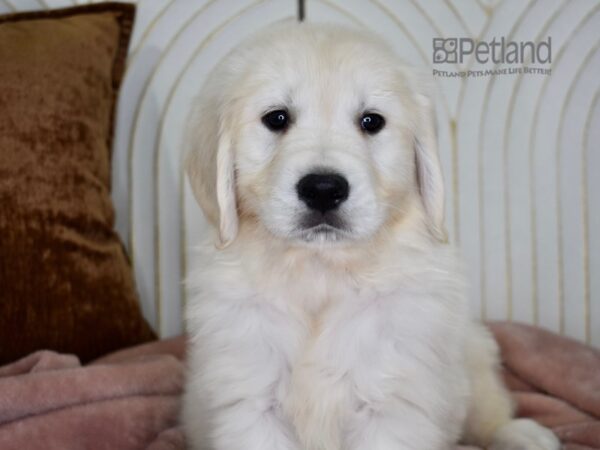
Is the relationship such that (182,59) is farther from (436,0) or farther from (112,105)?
(436,0)

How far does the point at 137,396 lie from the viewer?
222 cm

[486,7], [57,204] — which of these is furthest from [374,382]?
[486,7]

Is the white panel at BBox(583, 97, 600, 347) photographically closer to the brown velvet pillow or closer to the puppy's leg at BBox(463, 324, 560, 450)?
the puppy's leg at BBox(463, 324, 560, 450)

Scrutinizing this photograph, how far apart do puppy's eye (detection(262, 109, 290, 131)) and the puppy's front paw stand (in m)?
1.00

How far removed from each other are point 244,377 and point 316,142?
1.74 ft

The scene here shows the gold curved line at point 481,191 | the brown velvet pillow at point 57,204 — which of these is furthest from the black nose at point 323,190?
the gold curved line at point 481,191

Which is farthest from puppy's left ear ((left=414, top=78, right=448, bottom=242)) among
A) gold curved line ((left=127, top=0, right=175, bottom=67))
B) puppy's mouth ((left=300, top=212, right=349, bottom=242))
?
gold curved line ((left=127, top=0, right=175, bottom=67))

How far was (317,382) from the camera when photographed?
1.74m

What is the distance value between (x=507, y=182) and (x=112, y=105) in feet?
4.88

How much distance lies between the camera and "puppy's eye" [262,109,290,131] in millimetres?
1799

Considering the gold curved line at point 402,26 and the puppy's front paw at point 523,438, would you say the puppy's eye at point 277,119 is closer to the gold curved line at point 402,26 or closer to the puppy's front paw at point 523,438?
the puppy's front paw at point 523,438

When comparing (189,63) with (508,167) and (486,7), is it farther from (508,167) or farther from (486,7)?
(508,167)

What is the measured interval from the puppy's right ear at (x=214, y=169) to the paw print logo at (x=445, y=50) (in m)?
1.37

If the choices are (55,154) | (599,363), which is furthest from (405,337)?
(55,154)
